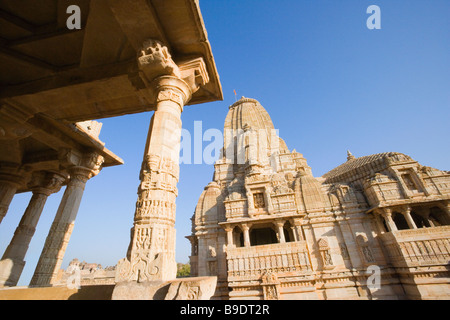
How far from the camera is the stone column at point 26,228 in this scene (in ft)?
26.8

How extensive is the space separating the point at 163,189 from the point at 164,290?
1.68m

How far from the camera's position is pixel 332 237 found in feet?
56.3

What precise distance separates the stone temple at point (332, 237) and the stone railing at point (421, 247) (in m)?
0.05

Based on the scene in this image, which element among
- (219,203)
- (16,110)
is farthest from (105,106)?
(219,203)

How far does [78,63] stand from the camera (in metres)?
6.07

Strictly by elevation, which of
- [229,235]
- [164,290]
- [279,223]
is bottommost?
[164,290]

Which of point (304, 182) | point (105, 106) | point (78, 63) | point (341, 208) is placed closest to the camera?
point (78, 63)

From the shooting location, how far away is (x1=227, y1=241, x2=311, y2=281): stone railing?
14.6m

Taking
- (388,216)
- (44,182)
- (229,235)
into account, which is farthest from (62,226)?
(388,216)

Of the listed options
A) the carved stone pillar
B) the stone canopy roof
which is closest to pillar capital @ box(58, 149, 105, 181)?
the carved stone pillar

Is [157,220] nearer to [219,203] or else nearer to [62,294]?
[62,294]

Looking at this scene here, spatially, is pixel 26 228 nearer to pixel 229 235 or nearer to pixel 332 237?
pixel 229 235

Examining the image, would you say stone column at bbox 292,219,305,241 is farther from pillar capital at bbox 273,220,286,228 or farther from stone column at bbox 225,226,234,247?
stone column at bbox 225,226,234,247
